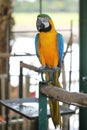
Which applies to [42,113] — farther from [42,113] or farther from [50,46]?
[50,46]

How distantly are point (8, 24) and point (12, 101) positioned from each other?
3.68ft

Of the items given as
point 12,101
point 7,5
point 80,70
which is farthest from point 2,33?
point 12,101

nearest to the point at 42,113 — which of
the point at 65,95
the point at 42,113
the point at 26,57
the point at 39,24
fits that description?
the point at 42,113

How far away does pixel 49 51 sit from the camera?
1896 mm

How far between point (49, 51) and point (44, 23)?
0.22 metres

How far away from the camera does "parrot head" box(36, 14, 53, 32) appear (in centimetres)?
168

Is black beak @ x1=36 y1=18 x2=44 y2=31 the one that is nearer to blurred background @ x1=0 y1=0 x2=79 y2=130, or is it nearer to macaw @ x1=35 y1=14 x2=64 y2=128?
macaw @ x1=35 y1=14 x2=64 y2=128

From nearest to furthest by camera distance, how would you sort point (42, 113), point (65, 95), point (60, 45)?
point (65, 95), point (42, 113), point (60, 45)

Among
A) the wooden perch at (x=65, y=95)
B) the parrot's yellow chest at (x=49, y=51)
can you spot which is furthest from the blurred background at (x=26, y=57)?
the wooden perch at (x=65, y=95)

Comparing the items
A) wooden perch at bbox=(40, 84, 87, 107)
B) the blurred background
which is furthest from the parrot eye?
the blurred background

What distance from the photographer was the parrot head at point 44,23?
1684mm

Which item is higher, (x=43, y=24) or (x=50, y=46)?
(x=43, y=24)

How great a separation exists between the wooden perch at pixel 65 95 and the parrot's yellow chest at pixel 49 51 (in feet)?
1.52

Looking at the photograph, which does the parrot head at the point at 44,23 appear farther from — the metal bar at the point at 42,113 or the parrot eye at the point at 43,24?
the metal bar at the point at 42,113
